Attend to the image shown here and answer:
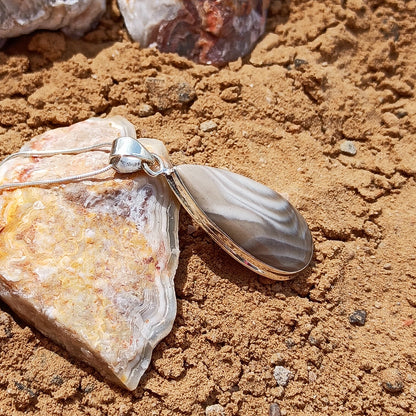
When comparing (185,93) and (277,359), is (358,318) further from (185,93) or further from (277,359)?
(185,93)

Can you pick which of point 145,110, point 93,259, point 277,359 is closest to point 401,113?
point 145,110

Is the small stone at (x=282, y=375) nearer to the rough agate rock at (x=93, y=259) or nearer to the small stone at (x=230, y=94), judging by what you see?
the rough agate rock at (x=93, y=259)

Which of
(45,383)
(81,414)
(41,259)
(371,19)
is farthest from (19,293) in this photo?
(371,19)

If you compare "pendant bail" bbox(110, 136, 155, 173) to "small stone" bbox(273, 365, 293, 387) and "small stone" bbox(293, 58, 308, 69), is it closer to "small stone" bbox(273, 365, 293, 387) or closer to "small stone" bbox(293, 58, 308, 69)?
"small stone" bbox(273, 365, 293, 387)

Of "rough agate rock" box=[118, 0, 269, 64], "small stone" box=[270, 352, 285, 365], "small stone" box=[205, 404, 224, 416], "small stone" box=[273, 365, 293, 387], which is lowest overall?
"small stone" box=[205, 404, 224, 416]

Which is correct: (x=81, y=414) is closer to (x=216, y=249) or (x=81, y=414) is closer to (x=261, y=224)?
(x=216, y=249)

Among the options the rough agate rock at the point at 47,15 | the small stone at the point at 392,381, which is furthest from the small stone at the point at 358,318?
the rough agate rock at the point at 47,15

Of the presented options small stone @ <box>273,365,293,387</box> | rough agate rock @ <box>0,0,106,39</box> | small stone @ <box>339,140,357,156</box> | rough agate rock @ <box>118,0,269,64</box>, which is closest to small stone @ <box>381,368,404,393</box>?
small stone @ <box>273,365,293,387</box>
